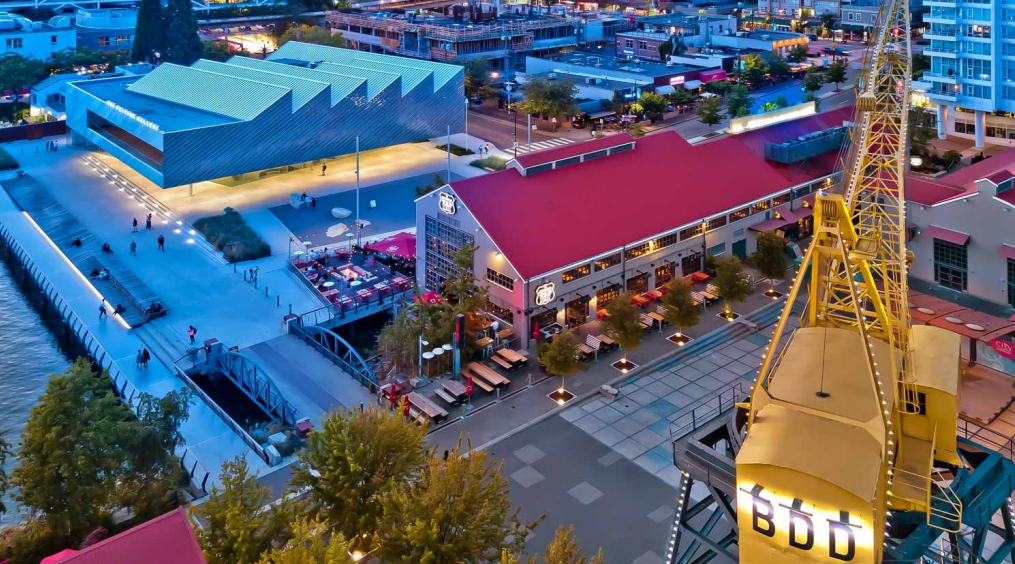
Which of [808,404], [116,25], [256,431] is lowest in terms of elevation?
[256,431]

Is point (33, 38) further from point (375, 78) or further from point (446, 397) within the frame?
point (446, 397)

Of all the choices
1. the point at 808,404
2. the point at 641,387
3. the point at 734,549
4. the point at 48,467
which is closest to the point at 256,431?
the point at 48,467

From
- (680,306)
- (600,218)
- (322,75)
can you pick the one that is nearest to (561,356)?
(680,306)

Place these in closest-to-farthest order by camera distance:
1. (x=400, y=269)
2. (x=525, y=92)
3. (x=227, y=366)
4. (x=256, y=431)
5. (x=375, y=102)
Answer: (x=256, y=431), (x=227, y=366), (x=400, y=269), (x=375, y=102), (x=525, y=92)

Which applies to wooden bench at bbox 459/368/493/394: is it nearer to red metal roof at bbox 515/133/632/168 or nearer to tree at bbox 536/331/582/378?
tree at bbox 536/331/582/378

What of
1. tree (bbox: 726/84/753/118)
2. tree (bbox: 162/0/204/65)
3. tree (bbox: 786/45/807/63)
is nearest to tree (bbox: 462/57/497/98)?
tree (bbox: 726/84/753/118)

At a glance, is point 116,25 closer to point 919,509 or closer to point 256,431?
point 256,431
